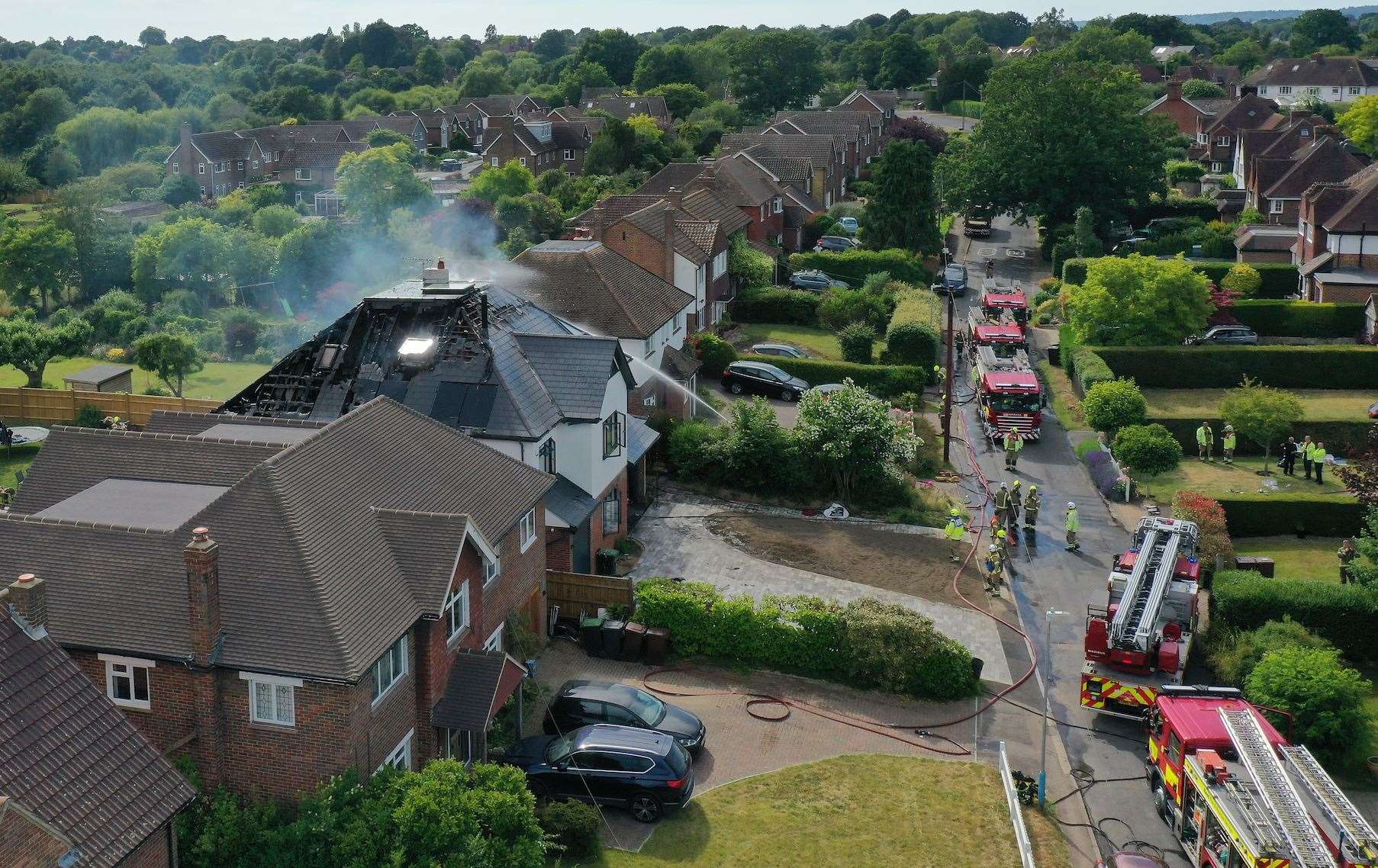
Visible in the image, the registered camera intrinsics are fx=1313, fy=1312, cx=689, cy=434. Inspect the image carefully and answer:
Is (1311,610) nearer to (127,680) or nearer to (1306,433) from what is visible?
(1306,433)

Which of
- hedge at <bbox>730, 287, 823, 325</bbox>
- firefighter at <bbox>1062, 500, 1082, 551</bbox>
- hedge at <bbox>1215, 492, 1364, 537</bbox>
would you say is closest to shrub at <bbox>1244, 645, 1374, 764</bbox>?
firefighter at <bbox>1062, 500, 1082, 551</bbox>

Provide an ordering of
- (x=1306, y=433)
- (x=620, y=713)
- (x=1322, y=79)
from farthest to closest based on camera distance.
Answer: (x=1322, y=79) < (x=1306, y=433) < (x=620, y=713)

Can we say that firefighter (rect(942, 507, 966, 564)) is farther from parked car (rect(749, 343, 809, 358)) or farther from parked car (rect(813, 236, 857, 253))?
parked car (rect(813, 236, 857, 253))

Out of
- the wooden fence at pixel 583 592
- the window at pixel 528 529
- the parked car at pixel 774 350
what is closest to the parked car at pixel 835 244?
the parked car at pixel 774 350

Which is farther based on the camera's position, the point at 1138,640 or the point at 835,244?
the point at 835,244

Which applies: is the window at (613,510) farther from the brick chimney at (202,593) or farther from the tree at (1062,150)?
the tree at (1062,150)

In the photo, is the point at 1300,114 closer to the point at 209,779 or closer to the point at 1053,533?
the point at 1053,533

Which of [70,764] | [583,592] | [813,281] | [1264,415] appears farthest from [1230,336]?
[70,764]
